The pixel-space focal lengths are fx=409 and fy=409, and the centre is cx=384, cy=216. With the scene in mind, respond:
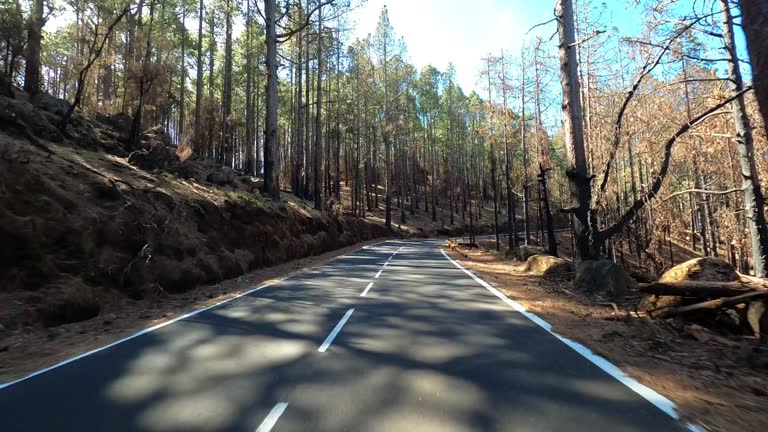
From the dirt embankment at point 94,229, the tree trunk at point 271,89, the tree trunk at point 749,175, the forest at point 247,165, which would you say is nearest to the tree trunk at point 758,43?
the forest at point 247,165

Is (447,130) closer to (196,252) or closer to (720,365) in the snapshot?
(196,252)

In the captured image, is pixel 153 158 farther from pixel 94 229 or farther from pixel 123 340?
pixel 123 340

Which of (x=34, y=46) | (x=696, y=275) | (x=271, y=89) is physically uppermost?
(x=34, y=46)

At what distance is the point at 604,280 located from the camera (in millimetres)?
9367

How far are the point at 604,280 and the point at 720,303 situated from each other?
130 inches

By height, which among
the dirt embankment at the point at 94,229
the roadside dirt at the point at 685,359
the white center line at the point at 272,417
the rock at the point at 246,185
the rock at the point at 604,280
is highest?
the rock at the point at 246,185

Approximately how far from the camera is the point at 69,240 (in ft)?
27.6

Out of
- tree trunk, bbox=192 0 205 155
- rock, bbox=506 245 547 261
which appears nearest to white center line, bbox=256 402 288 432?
rock, bbox=506 245 547 261

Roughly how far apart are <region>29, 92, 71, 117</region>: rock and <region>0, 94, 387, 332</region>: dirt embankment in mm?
854

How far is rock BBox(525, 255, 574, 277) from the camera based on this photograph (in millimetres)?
12062

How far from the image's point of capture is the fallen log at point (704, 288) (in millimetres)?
→ 6152

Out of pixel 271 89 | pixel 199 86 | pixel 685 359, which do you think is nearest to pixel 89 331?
pixel 685 359

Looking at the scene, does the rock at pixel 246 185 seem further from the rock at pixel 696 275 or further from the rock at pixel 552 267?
the rock at pixel 696 275

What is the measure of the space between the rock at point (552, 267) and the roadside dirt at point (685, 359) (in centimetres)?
375
